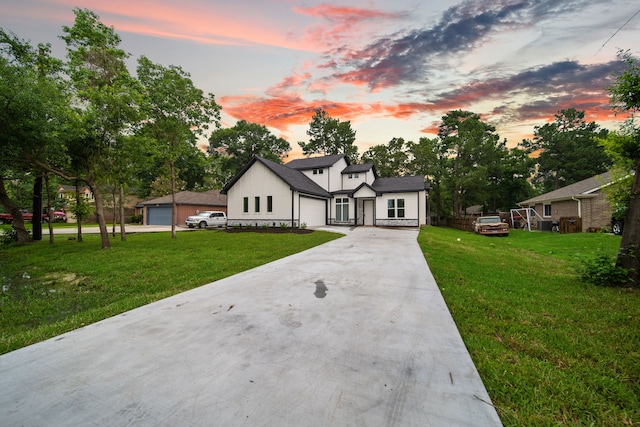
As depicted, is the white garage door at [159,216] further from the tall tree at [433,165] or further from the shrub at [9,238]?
the tall tree at [433,165]

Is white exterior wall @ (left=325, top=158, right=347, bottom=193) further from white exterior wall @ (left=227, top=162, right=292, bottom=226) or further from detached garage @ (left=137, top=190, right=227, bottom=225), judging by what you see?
detached garage @ (left=137, top=190, right=227, bottom=225)

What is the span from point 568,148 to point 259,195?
47.5m

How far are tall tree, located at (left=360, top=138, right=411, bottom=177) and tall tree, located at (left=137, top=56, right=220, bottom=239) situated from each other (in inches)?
1072

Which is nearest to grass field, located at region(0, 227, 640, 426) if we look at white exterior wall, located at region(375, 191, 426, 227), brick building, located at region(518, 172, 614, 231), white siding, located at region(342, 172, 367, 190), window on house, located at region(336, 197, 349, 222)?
white exterior wall, located at region(375, 191, 426, 227)

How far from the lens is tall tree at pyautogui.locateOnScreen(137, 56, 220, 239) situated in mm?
13758

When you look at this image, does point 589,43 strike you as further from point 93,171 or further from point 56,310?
point 93,171

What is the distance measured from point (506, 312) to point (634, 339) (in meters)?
1.22

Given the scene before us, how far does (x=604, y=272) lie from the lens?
17.4 ft

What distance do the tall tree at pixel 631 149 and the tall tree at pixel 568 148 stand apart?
44286mm

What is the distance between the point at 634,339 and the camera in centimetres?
300

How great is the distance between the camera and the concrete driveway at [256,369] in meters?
1.73

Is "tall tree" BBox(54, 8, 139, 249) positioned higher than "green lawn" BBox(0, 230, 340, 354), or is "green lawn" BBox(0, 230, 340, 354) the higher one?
"tall tree" BBox(54, 8, 139, 249)

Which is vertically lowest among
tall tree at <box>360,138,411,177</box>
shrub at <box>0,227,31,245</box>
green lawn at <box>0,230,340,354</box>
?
green lawn at <box>0,230,340,354</box>

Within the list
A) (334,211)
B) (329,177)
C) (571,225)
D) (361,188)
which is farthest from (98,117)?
(571,225)
